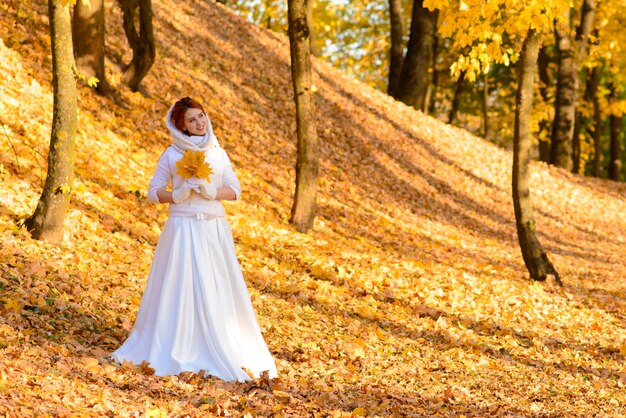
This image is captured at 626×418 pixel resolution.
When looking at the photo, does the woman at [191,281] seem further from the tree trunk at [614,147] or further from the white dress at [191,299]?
the tree trunk at [614,147]

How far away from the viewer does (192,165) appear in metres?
6.37

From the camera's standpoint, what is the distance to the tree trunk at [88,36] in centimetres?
1363

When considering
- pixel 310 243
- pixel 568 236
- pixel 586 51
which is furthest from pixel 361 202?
pixel 586 51

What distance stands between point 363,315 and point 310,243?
113 inches

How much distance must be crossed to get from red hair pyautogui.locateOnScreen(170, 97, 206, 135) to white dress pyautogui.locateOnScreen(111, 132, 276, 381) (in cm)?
21

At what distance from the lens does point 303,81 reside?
13039 millimetres

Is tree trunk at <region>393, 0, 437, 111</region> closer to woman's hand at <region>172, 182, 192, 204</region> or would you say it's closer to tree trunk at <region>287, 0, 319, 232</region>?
tree trunk at <region>287, 0, 319, 232</region>

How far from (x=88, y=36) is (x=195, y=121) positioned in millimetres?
8077

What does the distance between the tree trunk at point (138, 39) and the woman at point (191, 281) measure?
8601 millimetres

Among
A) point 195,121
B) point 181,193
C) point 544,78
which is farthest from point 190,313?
point 544,78

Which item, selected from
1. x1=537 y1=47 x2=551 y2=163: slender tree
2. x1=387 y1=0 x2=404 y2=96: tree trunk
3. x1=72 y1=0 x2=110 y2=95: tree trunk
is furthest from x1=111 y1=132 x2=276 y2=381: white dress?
x1=537 y1=47 x2=551 y2=163: slender tree

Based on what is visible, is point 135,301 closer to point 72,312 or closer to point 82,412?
point 72,312

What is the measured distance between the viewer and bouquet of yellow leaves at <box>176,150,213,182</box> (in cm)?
636

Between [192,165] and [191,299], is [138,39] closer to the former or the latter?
[192,165]
